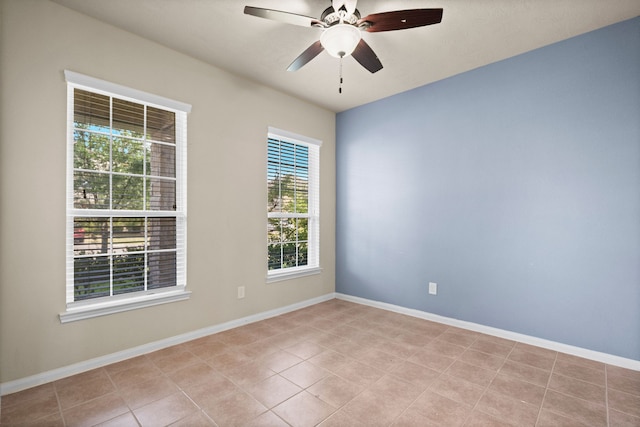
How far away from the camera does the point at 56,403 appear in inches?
75.6

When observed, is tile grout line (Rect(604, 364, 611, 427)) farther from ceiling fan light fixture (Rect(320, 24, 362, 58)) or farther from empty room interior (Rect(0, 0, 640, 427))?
ceiling fan light fixture (Rect(320, 24, 362, 58))

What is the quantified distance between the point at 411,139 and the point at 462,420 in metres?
2.88

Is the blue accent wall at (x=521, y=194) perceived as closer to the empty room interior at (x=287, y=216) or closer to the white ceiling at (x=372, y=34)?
the empty room interior at (x=287, y=216)

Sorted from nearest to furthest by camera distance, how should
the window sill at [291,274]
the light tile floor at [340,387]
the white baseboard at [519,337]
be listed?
the light tile floor at [340,387]
the white baseboard at [519,337]
the window sill at [291,274]

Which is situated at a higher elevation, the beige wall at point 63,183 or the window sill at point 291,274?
the beige wall at point 63,183

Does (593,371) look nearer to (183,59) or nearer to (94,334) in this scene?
(94,334)

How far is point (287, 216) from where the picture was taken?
390 centimetres

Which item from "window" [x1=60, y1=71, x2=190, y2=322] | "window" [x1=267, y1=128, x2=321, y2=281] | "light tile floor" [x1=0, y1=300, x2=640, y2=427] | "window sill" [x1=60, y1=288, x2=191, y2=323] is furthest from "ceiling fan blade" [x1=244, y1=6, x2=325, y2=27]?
"light tile floor" [x1=0, y1=300, x2=640, y2=427]

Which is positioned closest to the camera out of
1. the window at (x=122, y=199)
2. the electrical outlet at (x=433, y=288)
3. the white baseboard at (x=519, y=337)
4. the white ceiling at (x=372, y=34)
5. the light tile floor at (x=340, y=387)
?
the light tile floor at (x=340, y=387)

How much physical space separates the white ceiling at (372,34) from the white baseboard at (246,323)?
104 inches

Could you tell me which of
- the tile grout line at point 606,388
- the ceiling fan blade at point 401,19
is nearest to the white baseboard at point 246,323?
the tile grout line at point 606,388

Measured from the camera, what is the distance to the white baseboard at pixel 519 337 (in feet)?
8.04

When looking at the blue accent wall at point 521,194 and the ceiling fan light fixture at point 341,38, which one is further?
the blue accent wall at point 521,194

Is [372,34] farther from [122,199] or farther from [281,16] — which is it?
[122,199]
